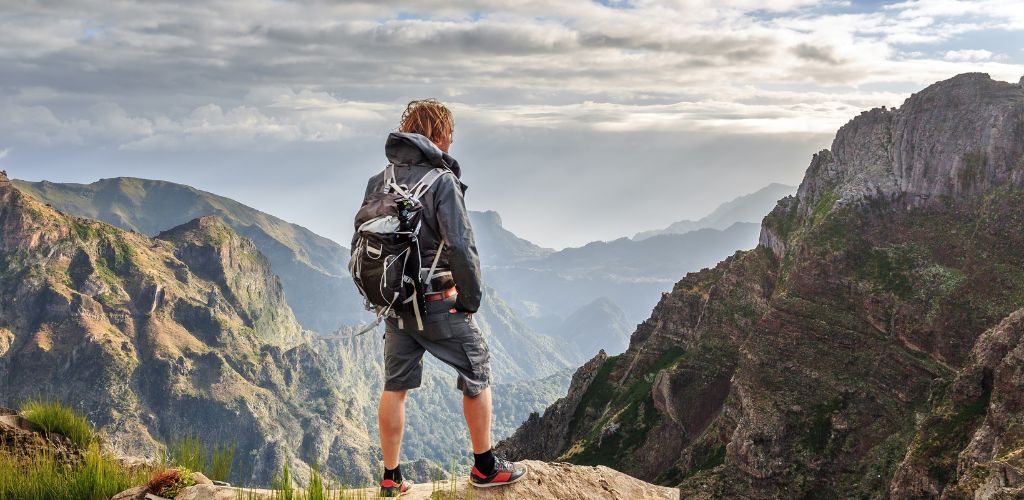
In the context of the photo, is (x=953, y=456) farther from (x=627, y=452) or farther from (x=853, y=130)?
(x=853, y=130)

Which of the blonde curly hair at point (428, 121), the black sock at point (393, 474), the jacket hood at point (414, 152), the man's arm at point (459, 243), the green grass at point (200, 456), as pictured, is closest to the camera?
the man's arm at point (459, 243)

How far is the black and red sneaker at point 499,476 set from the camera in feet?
36.3

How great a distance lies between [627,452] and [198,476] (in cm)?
12358

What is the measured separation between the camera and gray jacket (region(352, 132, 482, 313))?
976 centimetres

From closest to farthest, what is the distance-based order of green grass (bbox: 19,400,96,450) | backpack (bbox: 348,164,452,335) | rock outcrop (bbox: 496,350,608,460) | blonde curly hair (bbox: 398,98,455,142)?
backpack (bbox: 348,164,452,335) → blonde curly hair (bbox: 398,98,455,142) → green grass (bbox: 19,400,96,450) → rock outcrop (bbox: 496,350,608,460)

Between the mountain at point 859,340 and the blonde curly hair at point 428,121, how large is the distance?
179 ft

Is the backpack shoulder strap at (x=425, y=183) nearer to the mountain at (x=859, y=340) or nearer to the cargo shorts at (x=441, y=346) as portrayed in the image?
the cargo shorts at (x=441, y=346)

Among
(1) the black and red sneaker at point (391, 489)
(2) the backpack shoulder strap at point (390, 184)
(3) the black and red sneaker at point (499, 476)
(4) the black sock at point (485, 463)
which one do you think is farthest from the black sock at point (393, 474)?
(2) the backpack shoulder strap at point (390, 184)

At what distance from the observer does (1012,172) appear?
10862 cm

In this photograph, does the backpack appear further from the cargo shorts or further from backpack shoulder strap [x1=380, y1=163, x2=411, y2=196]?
the cargo shorts

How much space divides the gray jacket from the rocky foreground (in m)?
3.23

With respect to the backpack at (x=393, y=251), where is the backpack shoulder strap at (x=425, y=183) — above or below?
above

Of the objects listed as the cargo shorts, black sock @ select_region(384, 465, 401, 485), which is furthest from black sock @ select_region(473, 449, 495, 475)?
black sock @ select_region(384, 465, 401, 485)

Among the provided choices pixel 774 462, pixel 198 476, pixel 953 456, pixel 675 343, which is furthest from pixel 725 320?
pixel 198 476
